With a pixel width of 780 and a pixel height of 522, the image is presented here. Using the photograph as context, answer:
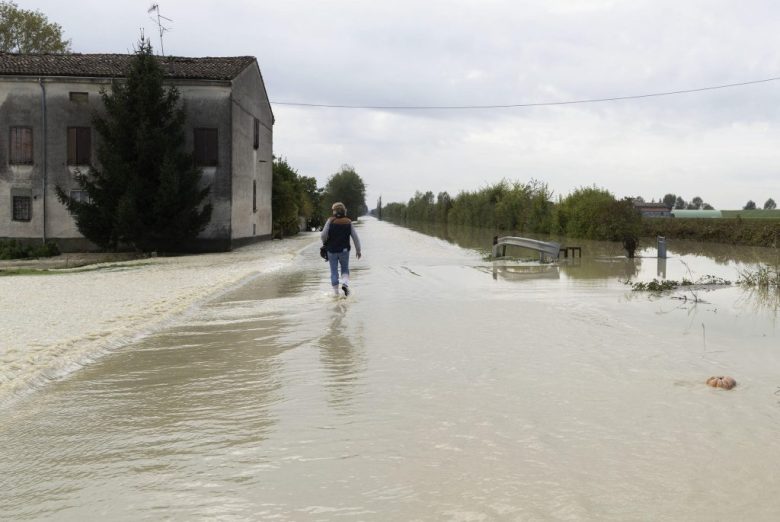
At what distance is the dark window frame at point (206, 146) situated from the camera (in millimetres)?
30656

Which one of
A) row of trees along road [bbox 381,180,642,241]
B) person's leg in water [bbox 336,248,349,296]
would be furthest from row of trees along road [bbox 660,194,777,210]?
person's leg in water [bbox 336,248,349,296]

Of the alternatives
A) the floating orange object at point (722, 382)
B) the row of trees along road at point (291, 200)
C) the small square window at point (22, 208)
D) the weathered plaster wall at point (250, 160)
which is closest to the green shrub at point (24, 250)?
the small square window at point (22, 208)

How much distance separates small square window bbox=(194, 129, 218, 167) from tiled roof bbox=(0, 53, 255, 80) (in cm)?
239

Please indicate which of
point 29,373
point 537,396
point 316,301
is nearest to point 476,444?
point 537,396

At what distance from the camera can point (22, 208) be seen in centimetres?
3116

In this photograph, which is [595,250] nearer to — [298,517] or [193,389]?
[193,389]

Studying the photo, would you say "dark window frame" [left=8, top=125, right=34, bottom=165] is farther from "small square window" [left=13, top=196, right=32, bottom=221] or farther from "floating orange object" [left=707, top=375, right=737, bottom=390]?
"floating orange object" [left=707, top=375, right=737, bottom=390]

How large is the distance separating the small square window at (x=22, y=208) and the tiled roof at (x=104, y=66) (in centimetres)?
552

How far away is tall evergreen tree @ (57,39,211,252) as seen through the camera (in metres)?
26.7

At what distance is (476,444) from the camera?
5.11 metres

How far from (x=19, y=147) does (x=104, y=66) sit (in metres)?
5.28

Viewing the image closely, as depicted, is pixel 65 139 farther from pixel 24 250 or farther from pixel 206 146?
pixel 206 146

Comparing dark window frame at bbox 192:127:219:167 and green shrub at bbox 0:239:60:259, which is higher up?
dark window frame at bbox 192:127:219:167

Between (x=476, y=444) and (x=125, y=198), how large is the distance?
2417cm
